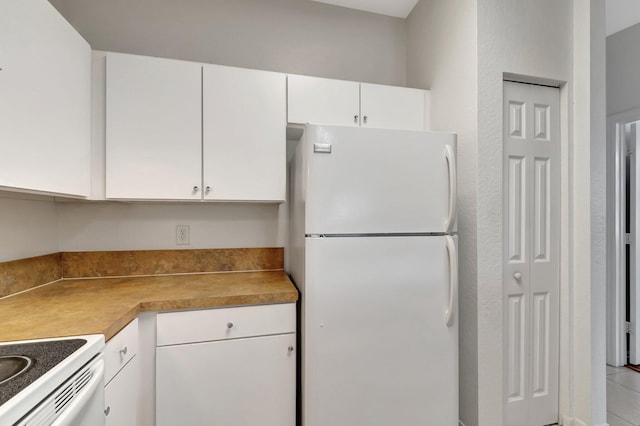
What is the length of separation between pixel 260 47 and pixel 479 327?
2.20 meters

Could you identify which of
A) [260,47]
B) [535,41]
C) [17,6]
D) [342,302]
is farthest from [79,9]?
[535,41]

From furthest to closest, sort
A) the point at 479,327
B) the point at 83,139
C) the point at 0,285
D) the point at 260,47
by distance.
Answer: the point at 260,47 → the point at 479,327 → the point at 83,139 → the point at 0,285

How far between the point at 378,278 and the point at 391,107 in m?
1.12

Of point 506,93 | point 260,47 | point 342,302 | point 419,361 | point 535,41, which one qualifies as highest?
point 260,47

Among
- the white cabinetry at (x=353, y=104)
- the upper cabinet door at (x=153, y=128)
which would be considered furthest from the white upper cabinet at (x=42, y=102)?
the white cabinetry at (x=353, y=104)

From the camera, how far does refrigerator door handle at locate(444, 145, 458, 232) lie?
4.71 feet

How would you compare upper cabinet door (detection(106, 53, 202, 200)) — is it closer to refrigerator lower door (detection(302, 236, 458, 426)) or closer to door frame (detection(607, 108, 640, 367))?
refrigerator lower door (detection(302, 236, 458, 426))

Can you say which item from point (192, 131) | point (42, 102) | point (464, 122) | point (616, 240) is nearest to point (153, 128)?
point (192, 131)

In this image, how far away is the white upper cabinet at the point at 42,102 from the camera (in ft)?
3.37

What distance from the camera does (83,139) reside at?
144 cm

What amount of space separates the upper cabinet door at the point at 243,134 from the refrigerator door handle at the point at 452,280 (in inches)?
37.0

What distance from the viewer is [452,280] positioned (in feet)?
4.67

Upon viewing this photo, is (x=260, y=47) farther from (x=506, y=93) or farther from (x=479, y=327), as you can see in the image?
(x=479, y=327)

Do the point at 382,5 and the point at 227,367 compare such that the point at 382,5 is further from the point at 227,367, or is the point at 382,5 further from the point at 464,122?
the point at 227,367
